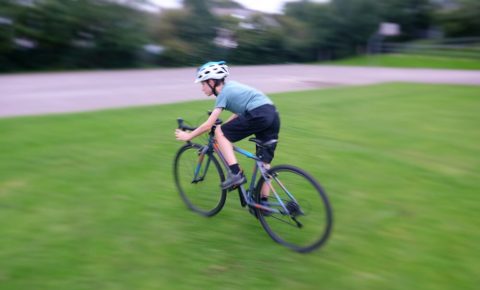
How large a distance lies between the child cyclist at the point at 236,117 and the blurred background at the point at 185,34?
40.5ft

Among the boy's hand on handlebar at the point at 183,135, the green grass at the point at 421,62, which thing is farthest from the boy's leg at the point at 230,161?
the green grass at the point at 421,62

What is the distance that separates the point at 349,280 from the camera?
347 centimetres

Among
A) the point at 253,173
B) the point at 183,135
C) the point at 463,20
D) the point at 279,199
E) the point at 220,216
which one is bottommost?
A: the point at 220,216

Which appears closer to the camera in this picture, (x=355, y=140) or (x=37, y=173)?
(x=37, y=173)

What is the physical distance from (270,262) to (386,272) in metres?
0.94

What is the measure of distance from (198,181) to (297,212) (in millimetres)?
1376

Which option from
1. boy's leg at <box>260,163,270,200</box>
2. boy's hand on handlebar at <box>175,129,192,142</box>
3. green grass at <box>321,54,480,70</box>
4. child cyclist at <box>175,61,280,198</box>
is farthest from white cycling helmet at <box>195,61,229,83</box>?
green grass at <box>321,54,480,70</box>

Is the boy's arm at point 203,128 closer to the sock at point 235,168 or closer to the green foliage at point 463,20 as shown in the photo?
the sock at point 235,168

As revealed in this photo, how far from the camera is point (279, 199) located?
3.98m

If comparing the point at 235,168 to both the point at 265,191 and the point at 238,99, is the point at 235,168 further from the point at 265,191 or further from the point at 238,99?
the point at 238,99

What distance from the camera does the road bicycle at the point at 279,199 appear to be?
12.3 ft

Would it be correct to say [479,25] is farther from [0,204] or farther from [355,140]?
[0,204]

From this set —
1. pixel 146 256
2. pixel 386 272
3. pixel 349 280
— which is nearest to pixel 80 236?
pixel 146 256

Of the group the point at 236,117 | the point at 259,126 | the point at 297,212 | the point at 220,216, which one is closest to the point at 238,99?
the point at 236,117
